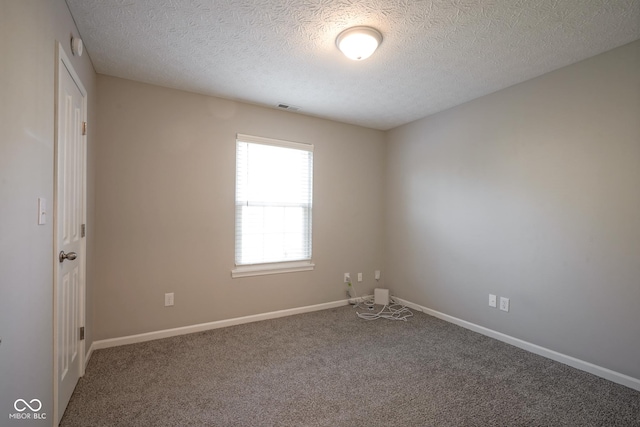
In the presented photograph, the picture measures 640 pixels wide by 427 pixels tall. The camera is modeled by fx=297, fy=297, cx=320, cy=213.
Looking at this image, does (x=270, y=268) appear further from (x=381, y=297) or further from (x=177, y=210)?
(x=381, y=297)

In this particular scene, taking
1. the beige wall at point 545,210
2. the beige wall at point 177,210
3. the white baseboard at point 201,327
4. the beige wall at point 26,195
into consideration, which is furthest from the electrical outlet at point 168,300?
the beige wall at point 545,210

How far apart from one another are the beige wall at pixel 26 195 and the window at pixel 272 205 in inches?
72.3

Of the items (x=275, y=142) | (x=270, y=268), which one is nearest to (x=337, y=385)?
(x=270, y=268)

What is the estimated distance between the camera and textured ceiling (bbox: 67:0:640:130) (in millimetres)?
1817

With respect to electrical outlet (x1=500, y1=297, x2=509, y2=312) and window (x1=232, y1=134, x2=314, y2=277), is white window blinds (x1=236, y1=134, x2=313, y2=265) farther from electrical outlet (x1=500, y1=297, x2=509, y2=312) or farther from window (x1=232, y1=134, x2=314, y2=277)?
electrical outlet (x1=500, y1=297, x2=509, y2=312)

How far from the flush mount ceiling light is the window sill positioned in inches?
92.6

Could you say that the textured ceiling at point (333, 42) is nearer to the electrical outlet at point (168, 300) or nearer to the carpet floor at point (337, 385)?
the electrical outlet at point (168, 300)

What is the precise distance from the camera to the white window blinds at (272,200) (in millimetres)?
3334

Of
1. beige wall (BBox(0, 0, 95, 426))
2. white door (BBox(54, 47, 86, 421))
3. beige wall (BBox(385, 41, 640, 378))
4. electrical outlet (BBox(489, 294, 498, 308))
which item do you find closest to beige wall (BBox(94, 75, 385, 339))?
white door (BBox(54, 47, 86, 421))

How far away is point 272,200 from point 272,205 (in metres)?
0.06

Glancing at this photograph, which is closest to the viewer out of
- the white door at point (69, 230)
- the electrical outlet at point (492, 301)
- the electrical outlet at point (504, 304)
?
the white door at point (69, 230)

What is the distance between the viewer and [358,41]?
79.8 inches

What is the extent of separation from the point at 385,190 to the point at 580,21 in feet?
8.93

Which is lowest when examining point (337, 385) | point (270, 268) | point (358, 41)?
point (337, 385)
